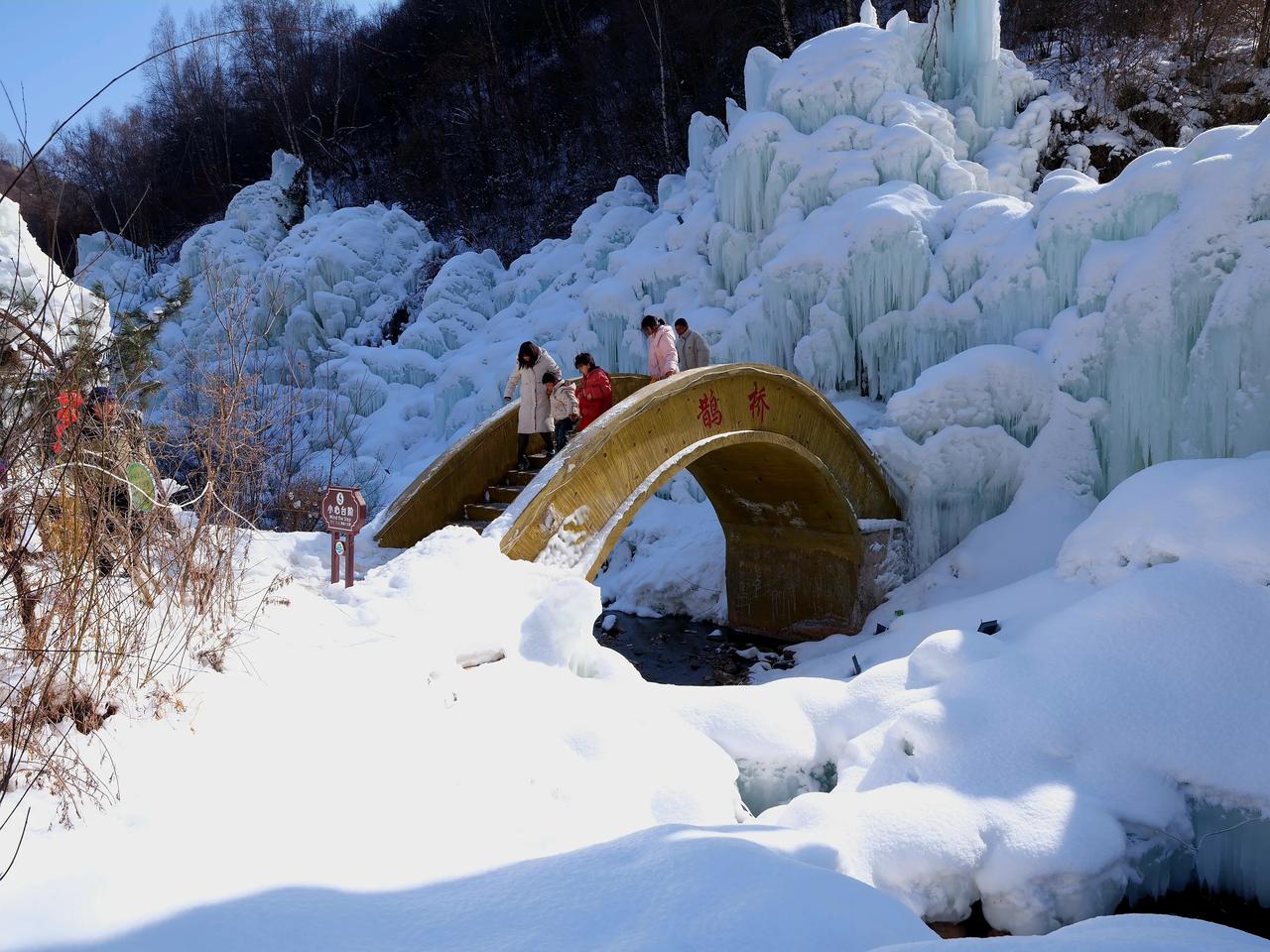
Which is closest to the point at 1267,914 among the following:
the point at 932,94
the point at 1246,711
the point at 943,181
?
the point at 1246,711

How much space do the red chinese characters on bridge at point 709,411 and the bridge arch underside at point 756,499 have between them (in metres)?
0.08

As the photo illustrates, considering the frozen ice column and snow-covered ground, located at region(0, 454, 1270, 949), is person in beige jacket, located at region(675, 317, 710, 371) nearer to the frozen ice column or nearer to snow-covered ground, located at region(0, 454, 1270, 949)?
snow-covered ground, located at region(0, 454, 1270, 949)

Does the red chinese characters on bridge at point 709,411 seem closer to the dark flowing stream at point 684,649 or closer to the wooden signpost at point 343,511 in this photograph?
the dark flowing stream at point 684,649

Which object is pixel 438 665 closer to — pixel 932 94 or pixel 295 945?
pixel 295 945

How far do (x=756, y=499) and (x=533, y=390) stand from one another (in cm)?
475

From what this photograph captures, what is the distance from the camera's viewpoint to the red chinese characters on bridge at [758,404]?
10.6 m

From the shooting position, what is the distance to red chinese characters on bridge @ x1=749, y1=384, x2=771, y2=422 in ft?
34.8

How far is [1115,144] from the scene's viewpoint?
19.4 meters

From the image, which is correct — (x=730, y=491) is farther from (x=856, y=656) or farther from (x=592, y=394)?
(x=592, y=394)

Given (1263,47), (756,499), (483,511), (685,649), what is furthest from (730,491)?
(1263,47)

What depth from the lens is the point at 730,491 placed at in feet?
43.7

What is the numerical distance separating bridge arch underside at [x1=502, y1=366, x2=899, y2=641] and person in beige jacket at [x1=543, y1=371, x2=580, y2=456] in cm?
84

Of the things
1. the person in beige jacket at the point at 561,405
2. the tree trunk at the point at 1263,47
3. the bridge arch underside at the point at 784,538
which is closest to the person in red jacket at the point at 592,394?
the person in beige jacket at the point at 561,405

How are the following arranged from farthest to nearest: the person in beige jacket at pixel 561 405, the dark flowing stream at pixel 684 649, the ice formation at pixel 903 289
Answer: the dark flowing stream at pixel 684 649 < the ice formation at pixel 903 289 < the person in beige jacket at pixel 561 405
